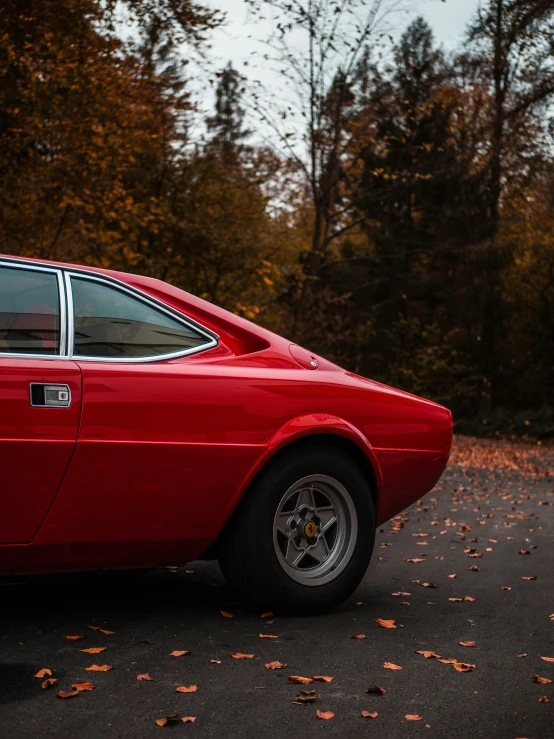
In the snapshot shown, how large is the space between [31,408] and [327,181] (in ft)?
59.6

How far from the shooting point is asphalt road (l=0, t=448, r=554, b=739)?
3.22m

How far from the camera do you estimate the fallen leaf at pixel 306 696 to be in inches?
136

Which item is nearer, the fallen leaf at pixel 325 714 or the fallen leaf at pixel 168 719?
the fallen leaf at pixel 168 719

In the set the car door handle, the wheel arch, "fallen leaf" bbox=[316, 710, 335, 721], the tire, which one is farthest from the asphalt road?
the car door handle

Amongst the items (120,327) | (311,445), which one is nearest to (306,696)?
(311,445)

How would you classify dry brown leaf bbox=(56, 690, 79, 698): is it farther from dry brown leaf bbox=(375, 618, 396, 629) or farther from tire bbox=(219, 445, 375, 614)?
dry brown leaf bbox=(375, 618, 396, 629)

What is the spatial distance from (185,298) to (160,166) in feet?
58.4

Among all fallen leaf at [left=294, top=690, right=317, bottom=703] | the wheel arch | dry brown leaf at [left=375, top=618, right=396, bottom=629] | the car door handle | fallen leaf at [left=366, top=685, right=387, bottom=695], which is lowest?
dry brown leaf at [left=375, top=618, right=396, bottom=629]

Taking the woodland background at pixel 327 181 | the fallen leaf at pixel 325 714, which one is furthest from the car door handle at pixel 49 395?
the woodland background at pixel 327 181

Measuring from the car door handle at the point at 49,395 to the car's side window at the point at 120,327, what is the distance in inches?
8.7

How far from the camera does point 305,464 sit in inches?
184

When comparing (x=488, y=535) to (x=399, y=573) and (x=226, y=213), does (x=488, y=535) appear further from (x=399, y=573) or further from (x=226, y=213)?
(x=226, y=213)

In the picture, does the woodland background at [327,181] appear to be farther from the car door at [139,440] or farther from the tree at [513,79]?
the car door at [139,440]

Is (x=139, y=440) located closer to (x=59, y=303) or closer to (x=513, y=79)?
(x=59, y=303)
